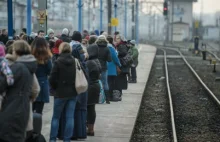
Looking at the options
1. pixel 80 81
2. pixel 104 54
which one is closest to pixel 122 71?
pixel 104 54

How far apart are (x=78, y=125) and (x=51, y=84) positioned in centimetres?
119

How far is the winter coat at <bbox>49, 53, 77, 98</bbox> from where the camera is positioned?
8688mm

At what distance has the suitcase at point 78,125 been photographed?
30.2 feet

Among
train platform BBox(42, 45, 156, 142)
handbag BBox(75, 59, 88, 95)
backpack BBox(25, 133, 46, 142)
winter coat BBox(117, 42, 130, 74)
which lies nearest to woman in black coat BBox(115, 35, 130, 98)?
winter coat BBox(117, 42, 130, 74)

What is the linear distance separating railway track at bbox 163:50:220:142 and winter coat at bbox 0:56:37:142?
497 centimetres

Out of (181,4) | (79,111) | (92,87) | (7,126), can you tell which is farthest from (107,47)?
(181,4)

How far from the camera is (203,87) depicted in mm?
22266

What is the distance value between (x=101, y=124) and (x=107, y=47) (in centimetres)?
220

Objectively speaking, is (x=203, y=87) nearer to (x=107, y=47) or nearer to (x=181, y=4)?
(x=107, y=47)

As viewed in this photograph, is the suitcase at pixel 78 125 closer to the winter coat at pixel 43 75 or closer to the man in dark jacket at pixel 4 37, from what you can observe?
the winter coat at pixel 43 75

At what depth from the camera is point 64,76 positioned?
870 cm

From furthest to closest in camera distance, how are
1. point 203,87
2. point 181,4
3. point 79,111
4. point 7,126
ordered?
point 181,4, point 203,87, point 79,111, point 7,126

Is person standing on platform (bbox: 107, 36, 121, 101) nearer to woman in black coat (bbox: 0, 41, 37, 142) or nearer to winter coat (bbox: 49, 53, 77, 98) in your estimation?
winter coat (bbox: 49, 53, 77, 98)

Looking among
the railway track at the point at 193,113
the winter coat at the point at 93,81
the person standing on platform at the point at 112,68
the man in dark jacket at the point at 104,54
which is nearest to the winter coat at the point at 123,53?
the person standing on platform at the point at 112,68
